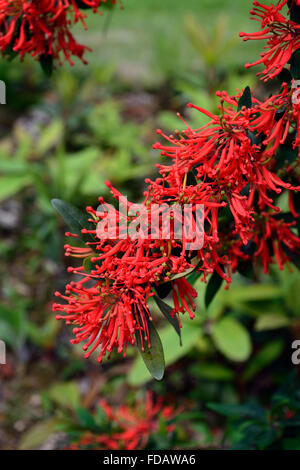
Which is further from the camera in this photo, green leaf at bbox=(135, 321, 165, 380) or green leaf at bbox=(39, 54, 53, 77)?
green leaf at bbox=(39, 54, 53, 77)

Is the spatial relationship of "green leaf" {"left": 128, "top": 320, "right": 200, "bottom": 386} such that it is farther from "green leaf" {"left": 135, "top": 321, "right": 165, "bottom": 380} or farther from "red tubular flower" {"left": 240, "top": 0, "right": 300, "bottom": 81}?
"red tubular flower" {"left": 240, "top": 0, "right": 300, "bottom": 81}

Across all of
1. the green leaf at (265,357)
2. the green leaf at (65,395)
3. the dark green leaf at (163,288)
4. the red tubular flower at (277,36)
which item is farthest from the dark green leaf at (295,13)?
the green leaf at (65,395)

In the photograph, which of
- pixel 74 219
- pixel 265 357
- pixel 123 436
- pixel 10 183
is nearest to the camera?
pixel 74 219

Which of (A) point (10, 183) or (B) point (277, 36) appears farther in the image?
(A) point (10, 183)

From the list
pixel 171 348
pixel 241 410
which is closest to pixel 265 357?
pixel 171 348

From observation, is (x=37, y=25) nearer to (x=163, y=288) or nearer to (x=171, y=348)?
(x=163, y=288)

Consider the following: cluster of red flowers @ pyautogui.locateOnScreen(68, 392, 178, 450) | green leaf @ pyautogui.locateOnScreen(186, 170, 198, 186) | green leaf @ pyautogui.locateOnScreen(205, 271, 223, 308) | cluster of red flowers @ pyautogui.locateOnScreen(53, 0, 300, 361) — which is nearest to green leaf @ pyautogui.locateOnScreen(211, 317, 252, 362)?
cluster of red flowers @ pyautogui.locateOnScreen(68, 392, 178, 450)
